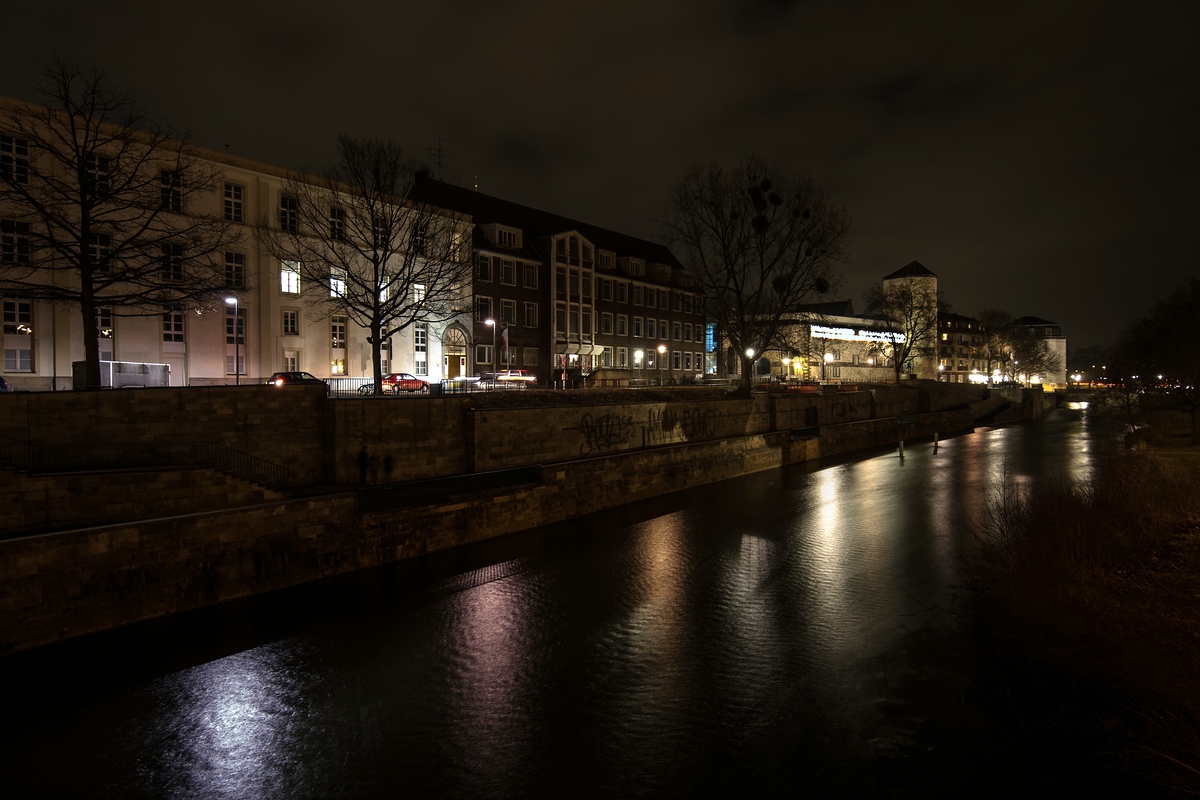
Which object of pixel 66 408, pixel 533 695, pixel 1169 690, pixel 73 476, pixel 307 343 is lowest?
pixel 533 695

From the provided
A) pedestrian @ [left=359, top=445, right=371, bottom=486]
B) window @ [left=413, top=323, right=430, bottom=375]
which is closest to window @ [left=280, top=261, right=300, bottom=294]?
window @ [left=413, top=323, right=430, bottom=375]

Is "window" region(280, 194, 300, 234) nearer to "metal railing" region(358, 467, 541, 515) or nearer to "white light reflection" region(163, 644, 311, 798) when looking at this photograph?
"metal railing" region(358, 467, 541, 515)

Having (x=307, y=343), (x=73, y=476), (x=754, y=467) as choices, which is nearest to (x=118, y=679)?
(x=73, y=476)

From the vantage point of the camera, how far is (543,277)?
145 ft

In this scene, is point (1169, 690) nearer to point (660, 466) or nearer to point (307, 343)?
point (660, 466)

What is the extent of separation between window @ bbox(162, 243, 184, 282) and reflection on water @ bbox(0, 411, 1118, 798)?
431 inches

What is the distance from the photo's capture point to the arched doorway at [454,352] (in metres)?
37.8

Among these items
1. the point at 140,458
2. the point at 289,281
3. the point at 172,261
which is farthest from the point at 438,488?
the point at 289,281

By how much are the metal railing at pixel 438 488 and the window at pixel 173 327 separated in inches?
608

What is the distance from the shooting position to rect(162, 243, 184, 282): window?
61.0 feet

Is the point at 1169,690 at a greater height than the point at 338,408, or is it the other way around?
the point at 338,408

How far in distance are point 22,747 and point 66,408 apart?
21.9ft

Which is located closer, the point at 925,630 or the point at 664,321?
the point at 925,630

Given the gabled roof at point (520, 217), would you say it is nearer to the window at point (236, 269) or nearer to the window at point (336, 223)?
the window at point (336, 223)
